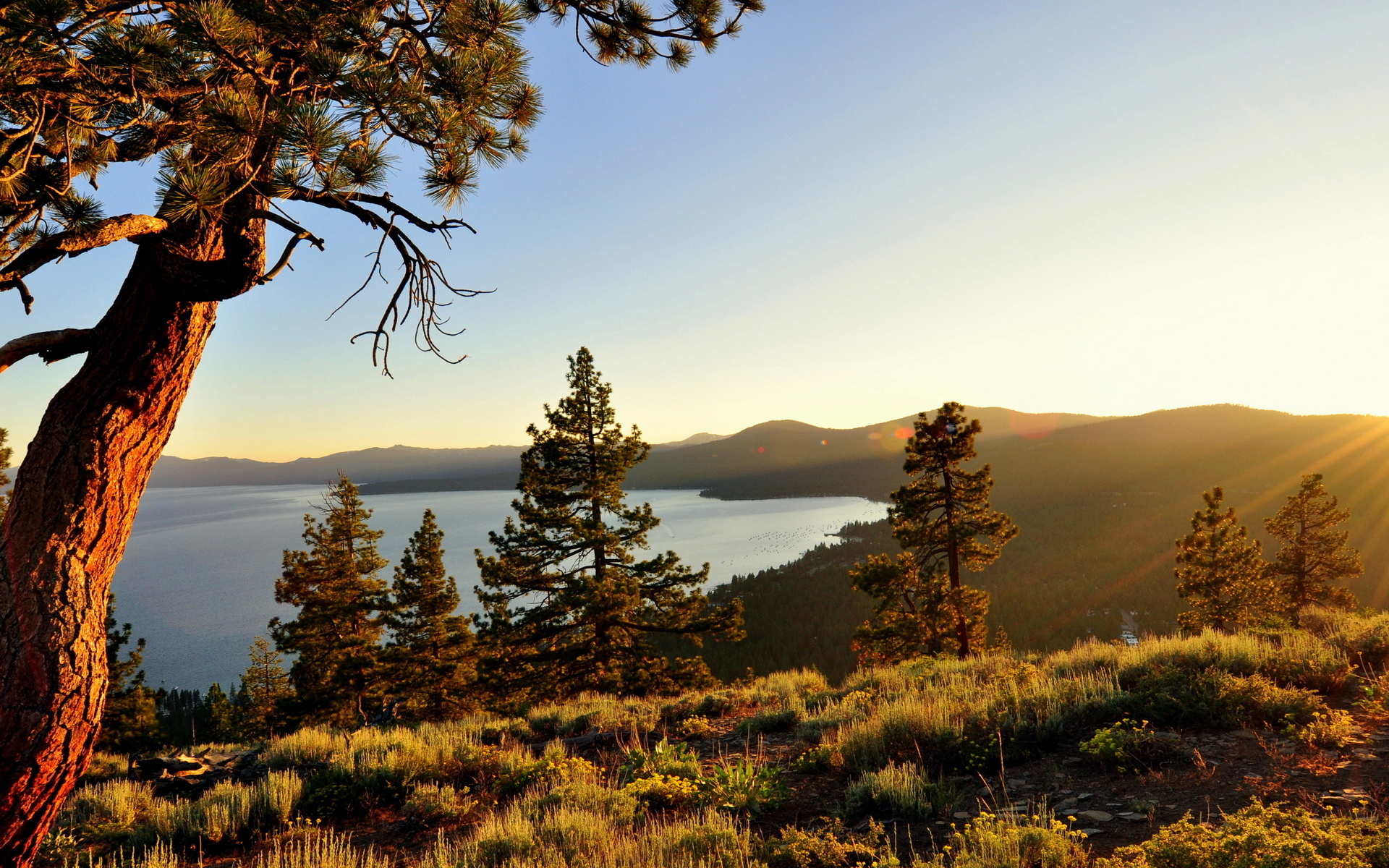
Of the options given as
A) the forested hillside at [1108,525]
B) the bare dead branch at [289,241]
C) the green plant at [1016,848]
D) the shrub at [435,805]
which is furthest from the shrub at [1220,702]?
the forested hillside at [1108,525]

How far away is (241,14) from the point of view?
117 inches

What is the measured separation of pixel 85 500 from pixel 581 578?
1466cm

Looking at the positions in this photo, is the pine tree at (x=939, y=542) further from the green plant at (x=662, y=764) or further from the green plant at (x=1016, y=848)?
the green plant at (x=1016, y=848)

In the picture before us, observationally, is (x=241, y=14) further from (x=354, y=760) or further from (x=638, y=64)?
(x=354, y=760)

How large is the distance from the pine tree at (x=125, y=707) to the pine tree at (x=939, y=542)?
2587 centimetres

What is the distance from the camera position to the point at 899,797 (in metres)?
4.56

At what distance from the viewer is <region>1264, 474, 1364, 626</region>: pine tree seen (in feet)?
75.4

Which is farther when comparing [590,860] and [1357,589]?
[1357,589]

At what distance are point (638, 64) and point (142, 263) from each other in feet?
12.8

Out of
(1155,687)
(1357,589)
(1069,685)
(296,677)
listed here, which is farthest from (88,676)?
(1357,589)

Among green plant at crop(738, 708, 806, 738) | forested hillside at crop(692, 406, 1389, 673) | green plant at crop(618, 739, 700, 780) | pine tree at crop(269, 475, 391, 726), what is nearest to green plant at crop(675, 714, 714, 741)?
green plant at crop(738, 708, 806, 738)

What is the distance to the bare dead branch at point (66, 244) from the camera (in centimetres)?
295

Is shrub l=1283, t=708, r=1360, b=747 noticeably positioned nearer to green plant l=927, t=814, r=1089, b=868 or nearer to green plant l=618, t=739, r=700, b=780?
green plant l=927, t=814, r=1089, b=868

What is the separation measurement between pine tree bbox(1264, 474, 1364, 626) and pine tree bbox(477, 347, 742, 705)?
22986mm
